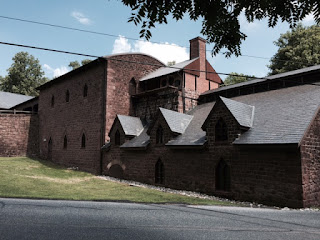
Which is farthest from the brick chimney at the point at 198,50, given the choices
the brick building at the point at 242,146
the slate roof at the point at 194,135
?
the slate roof at the point at 194,135

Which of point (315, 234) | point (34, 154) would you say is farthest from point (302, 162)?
point (34, 154)

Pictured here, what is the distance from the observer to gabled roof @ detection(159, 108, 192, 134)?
730 inches

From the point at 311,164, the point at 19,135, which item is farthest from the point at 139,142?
the point at 19,135

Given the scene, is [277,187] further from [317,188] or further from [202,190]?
[202,190]

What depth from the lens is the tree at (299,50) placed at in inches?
1233

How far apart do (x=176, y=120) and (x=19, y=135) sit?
71.0ft

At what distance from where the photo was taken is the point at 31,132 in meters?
33.2

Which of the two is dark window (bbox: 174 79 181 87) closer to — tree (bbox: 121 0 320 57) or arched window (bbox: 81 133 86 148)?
arched window (bbox: 81 133 86 148)

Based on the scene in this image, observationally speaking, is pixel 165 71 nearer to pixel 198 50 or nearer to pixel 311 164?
pixel 198 50

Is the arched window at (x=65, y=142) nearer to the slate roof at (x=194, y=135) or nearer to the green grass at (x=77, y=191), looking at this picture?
the green grass at (x=77, y=191)

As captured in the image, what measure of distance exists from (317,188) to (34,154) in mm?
29844

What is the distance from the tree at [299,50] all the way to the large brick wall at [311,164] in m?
18.7

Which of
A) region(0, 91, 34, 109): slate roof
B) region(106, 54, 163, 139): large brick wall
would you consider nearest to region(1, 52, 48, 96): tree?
region(0, 91, 34, 109): slate roof

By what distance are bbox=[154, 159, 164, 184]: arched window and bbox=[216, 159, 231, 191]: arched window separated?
4467mm
